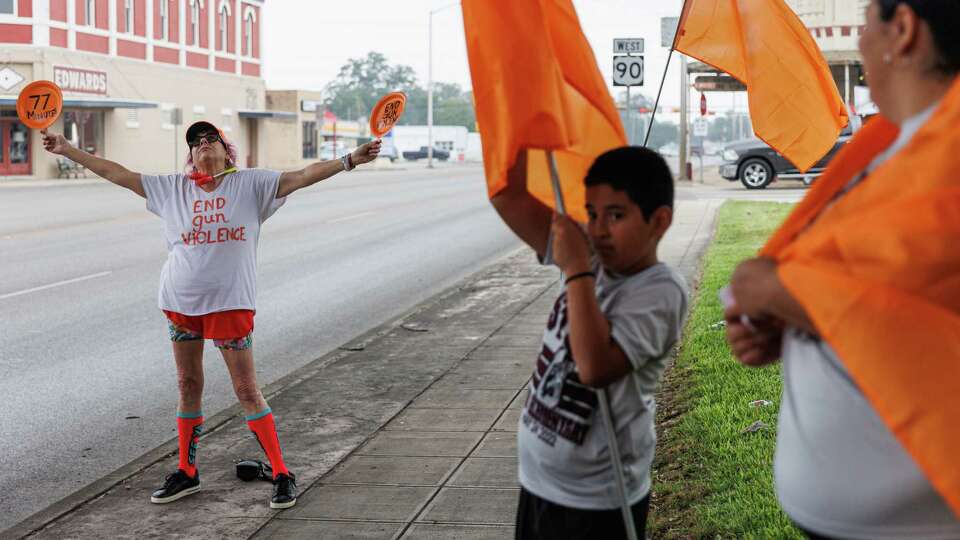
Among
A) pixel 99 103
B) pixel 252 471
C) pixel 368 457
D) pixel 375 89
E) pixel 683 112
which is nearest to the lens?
pixel 252 471

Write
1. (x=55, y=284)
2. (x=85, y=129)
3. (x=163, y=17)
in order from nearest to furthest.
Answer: (x=55, y=284) < (x=85, y=129) < (x=163, y=17)

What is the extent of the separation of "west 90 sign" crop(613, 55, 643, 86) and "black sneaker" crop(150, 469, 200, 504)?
13675 mm

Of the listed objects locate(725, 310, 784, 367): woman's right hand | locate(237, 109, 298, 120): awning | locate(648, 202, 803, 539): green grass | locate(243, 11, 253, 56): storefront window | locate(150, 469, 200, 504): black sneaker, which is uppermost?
locate(243, 11, 253, 56): storefront window

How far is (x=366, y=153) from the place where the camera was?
18.4 feet

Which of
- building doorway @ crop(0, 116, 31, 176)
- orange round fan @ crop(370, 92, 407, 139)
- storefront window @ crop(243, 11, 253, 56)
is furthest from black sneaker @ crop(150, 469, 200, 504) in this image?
storefront window @ crop(243, 11, 253, 56)

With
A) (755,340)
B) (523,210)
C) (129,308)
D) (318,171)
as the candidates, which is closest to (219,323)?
(318,171)

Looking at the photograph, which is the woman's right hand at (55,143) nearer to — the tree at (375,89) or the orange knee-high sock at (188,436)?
the orange knee-high sock at (188,436)

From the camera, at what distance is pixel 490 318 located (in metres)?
11.6

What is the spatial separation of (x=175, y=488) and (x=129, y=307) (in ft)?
22.7

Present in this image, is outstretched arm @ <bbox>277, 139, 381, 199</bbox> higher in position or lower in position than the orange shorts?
higher

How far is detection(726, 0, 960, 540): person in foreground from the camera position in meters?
1.96

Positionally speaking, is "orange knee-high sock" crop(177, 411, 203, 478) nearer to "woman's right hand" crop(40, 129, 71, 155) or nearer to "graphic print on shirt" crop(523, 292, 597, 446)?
"woman's right hand" crop(40, 129, 71, 155)

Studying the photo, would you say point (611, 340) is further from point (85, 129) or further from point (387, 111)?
point (85, 129)

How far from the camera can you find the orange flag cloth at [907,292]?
6.39 ft
